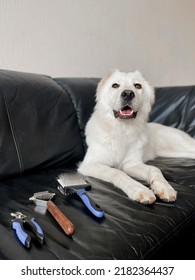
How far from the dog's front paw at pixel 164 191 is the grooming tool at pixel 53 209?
485 mm

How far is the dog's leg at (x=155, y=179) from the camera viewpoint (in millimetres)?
A: 1215

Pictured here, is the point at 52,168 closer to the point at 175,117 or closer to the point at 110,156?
the point at 110,156

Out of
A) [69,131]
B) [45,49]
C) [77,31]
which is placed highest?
[77,31]

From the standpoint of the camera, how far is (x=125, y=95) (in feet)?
5.29

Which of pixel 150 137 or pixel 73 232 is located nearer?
pixel 73 232

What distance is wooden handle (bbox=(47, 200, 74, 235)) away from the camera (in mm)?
893

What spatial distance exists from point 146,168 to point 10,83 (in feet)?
3.13

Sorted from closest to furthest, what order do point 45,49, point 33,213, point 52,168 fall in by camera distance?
point 33,213 → point 52,168 → point 45,49

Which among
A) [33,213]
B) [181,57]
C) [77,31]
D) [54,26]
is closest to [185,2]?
[181,57]

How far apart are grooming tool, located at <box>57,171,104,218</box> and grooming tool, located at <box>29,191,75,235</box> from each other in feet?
0.26

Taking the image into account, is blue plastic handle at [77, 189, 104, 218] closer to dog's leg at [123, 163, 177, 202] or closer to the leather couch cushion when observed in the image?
dog's leg at [123, 163, 177, 202]

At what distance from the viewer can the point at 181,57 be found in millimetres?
3947

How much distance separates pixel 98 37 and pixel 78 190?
1.84m
